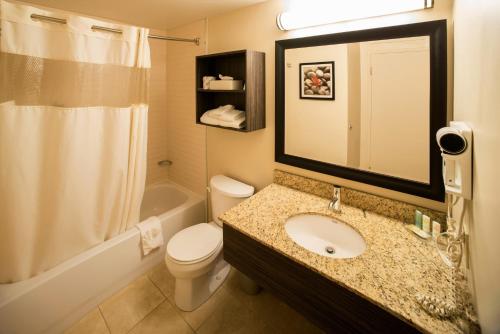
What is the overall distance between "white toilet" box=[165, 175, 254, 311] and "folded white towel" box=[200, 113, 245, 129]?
48 cm

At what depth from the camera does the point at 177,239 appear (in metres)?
1.68

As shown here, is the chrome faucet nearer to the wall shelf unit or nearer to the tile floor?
the wall shelf unit

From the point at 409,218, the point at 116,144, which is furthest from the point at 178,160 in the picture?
the point at 409,218

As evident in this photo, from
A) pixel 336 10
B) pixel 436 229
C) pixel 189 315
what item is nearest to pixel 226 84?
pixel 336 10

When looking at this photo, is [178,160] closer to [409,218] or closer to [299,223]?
[299,223]

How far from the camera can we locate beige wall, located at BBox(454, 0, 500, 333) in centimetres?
51

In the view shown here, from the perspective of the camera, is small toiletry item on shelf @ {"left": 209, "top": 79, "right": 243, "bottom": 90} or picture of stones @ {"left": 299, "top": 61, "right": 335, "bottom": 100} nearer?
picture of stones @ {"left": 299, "top": 61, "right": 335, "bottom": 100}

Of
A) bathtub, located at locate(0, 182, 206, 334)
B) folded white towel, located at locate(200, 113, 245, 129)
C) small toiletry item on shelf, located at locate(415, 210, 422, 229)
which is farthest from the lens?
folded white towel, located at locate(200, 113, 245, 129)

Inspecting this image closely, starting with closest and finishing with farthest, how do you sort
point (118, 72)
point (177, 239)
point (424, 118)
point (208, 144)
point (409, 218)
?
point (424, 118), point (409, 218), point (118, 72), point (177, 239), point (208, 144)

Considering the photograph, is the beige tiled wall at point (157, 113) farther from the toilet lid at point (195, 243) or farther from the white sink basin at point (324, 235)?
the white sink basin at point (324, 235)

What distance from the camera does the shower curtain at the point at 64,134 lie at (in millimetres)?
1213

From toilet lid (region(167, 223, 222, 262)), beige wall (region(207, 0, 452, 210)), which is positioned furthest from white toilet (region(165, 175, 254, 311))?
beige wall (region(207, 0, 452, 210))

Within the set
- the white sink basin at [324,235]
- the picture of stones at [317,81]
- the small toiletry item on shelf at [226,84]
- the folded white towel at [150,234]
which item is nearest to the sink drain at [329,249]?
the white sink basin at [324,235]

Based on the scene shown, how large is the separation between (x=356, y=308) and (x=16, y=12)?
2.02 meters
